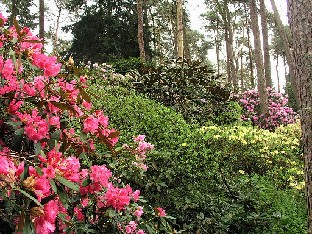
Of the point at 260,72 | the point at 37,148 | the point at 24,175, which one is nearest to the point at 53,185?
the point at 24,175

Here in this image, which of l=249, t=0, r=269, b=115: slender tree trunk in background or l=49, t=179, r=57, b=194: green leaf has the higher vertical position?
l=249, t=0, r=269, b=115: slender tree trunk in background

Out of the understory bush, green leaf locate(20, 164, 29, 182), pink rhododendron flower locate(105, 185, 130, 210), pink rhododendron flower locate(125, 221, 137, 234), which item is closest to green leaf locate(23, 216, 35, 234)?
green leaf locate(20, 164, 29, 182)

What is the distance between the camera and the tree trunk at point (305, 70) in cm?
310

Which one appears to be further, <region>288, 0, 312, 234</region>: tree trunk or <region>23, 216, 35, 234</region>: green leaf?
<region>288, 0, 312, 234</region>: tree trunk

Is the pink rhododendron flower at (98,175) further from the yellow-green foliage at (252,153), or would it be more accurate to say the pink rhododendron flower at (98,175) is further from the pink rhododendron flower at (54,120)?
the yellow-green foliage at (252,153)

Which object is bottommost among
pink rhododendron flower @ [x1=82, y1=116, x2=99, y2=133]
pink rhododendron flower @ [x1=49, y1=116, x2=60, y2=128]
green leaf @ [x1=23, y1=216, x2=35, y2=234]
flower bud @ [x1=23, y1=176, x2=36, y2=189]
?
green leaf @ [x1=23, y1=216, x2=35, y2=234]

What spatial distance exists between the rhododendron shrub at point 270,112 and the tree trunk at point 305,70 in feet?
30.4

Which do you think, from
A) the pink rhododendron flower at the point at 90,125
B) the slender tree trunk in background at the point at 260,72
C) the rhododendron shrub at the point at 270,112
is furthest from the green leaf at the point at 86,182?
the slender tree trunk in background at the point at 260,72

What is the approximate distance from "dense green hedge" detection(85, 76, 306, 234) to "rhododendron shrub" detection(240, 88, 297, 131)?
6.64 metres

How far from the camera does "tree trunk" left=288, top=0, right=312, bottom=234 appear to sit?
310 cm

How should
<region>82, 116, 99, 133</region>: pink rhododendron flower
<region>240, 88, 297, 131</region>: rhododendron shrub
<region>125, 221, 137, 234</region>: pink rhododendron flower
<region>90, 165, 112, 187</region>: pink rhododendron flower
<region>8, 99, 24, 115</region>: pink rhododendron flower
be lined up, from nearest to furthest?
<region>8, 99, 24, 115</region>: pink rhododendron flower < <region>90, 165, 112, 187</region>: pink rhododendron flower < <region>82, 116, 99, 133</region>: pink rhododendron flower < <region>125, 221, 137, 234</region>: pink rhododendron flower < <region>240, 88, 297, 131</region>: rhododendron shrub

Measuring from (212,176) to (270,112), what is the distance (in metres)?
9.37

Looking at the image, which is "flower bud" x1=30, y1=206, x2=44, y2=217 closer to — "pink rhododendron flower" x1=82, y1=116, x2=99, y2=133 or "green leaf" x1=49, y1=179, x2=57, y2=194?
"green leaf" x1=49, y1=179, x2=57, y2=194

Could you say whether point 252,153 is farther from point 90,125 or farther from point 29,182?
point 29,182
